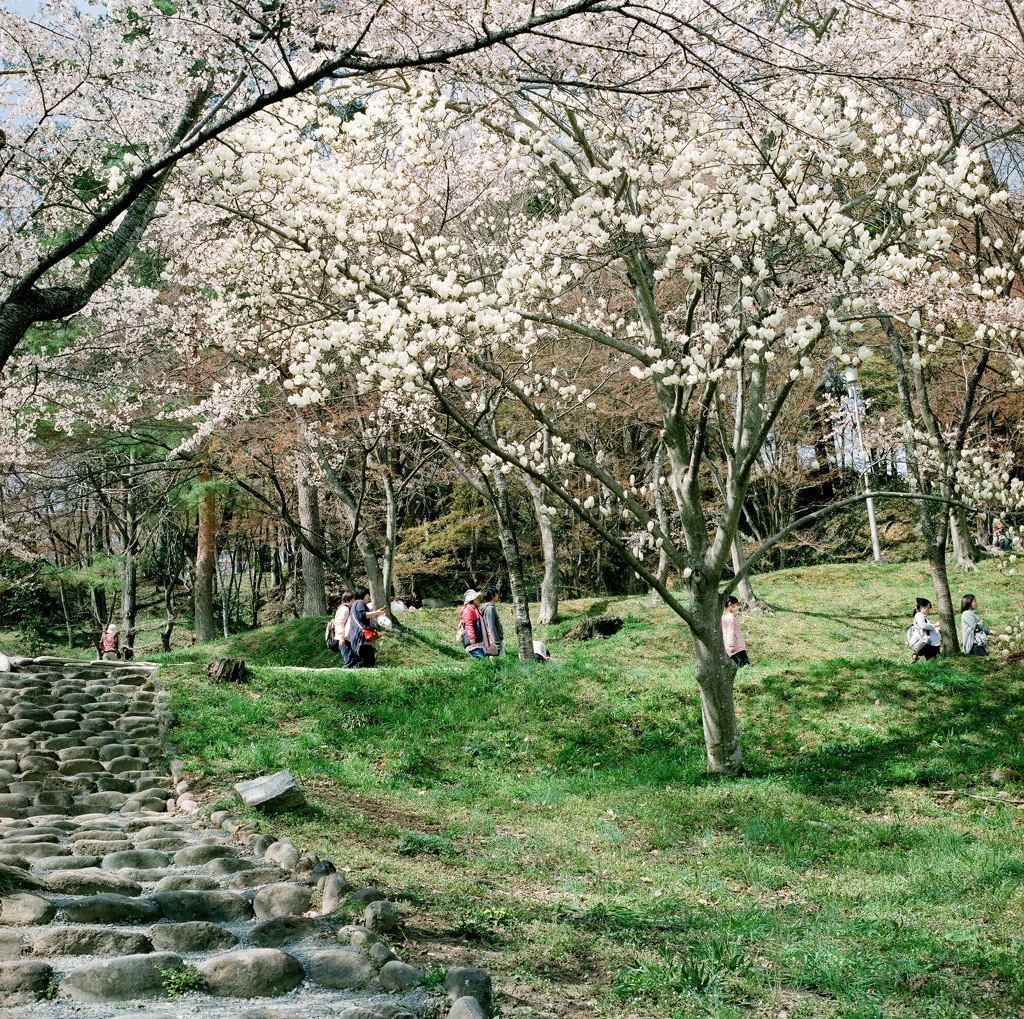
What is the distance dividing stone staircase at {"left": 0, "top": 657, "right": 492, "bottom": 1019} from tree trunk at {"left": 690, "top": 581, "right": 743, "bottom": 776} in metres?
4.62

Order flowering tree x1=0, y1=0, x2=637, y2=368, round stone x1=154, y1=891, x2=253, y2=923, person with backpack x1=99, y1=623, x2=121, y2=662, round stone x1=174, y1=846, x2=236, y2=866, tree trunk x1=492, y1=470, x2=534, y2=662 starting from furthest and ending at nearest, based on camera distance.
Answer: person with backpack x1=99, y1=623, x2=121, y2=662 < tree trunk x1=492, y1=470, x2=534, y2=662 < round stone x1=174, y1=846, x2=236, y2=866 < flowering tree x1=0, y1=0, x2=637, y2=368 < round stone x1=154, y1=891, x2=253, y2=923

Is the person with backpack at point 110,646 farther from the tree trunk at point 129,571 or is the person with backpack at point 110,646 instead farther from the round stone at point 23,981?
the round stone at point 23,981

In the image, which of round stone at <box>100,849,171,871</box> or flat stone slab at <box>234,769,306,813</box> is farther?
flat stone slab at <box>234,769,306,813</box>

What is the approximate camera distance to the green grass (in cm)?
384

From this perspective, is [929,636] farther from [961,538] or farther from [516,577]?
[961,538]

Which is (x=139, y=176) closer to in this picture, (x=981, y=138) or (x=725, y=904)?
(x=725, y=904)

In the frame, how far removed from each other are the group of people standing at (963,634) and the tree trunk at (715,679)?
195 inches

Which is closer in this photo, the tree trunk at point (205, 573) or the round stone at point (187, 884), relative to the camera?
the round stone at point (187, 884)

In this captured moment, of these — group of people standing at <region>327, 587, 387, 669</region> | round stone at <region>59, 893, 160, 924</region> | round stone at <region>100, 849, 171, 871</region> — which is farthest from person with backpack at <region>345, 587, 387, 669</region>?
round stone at <region>59, 893, 160, 924</region>

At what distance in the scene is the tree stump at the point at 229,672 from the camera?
433 inches

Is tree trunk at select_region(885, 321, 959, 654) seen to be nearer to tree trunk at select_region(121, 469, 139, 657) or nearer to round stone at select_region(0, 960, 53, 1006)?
round stone at select_region(0, 960, 53, 1006)

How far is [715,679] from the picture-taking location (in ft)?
28.0

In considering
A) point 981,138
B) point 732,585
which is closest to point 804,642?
point 732,585

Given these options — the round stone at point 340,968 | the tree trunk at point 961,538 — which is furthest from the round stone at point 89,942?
the tree trunk at point 961,538
